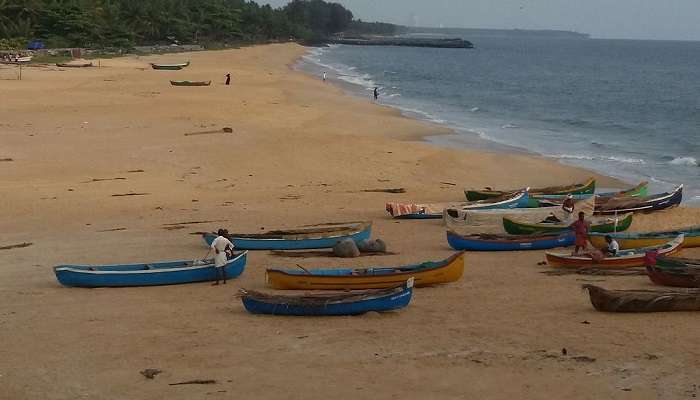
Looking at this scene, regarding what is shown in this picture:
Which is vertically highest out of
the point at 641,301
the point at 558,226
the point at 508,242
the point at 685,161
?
the point at 641,301

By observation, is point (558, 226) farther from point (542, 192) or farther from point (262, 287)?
point (262, 287)

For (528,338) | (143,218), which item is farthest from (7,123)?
(528,338)

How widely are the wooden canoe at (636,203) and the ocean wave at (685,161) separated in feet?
39.2

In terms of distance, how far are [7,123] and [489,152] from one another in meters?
18.2

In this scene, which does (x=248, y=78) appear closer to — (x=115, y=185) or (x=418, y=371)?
(x=115, y=185)

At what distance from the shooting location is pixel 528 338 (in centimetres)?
1249

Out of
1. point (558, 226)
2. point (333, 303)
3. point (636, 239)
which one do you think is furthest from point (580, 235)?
point (333, 303)

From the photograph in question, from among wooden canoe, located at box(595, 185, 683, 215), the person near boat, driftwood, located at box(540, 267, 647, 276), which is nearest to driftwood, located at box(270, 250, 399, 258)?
driftwood, located at box(540, 267, 647, 276)

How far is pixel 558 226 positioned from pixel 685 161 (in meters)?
17.4

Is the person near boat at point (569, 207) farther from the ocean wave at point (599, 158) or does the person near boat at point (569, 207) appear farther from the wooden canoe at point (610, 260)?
the ocean wave at point (599, 158)

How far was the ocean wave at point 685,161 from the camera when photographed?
34.6 m

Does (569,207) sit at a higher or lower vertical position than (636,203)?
higher

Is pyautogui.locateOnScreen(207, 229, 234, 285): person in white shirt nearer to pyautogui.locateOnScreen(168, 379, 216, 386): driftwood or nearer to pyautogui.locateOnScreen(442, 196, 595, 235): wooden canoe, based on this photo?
pyautogui.locateOnScreen(168, 379, 216, 386): driftwood

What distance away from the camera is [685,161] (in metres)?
35.2
